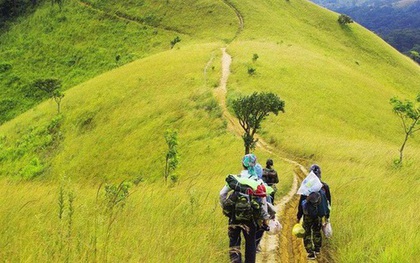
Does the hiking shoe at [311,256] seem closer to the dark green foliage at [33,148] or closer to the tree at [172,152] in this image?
the tree at [172,152]

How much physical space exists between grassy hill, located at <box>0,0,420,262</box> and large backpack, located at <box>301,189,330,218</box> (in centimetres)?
48

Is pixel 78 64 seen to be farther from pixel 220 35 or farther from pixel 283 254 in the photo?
pixel 283 254

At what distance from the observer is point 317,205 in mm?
8367

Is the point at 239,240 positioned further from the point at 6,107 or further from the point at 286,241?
the point at 6,107

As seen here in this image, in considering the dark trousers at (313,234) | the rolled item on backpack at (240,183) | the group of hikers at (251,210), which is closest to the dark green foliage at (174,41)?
the dark trousers at (313,234)

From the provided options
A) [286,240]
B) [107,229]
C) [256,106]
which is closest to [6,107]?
[256,106]

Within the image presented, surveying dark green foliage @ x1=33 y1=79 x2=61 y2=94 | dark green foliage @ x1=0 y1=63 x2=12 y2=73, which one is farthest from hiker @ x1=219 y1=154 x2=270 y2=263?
dark green foliage @ x1=0 y1=63 x2=12 y2=73

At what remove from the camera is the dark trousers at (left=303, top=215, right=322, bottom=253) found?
8.30m

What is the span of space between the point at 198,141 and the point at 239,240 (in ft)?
95.4

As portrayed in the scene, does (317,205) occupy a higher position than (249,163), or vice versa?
(249,163)

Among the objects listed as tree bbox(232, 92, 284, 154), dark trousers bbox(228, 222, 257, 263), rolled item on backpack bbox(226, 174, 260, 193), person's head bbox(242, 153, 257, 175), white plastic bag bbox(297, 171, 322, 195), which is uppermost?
tree bbox(232, 92, 284, 154)

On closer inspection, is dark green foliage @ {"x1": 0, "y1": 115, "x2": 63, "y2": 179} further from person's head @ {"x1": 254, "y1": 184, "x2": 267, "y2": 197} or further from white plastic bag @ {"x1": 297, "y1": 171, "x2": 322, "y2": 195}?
person's head @ {"x1": 254, "y1": 184, "x2": 267, "y2": 197}

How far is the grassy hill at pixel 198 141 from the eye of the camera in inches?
216

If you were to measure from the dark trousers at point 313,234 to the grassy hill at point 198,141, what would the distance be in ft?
1.36
